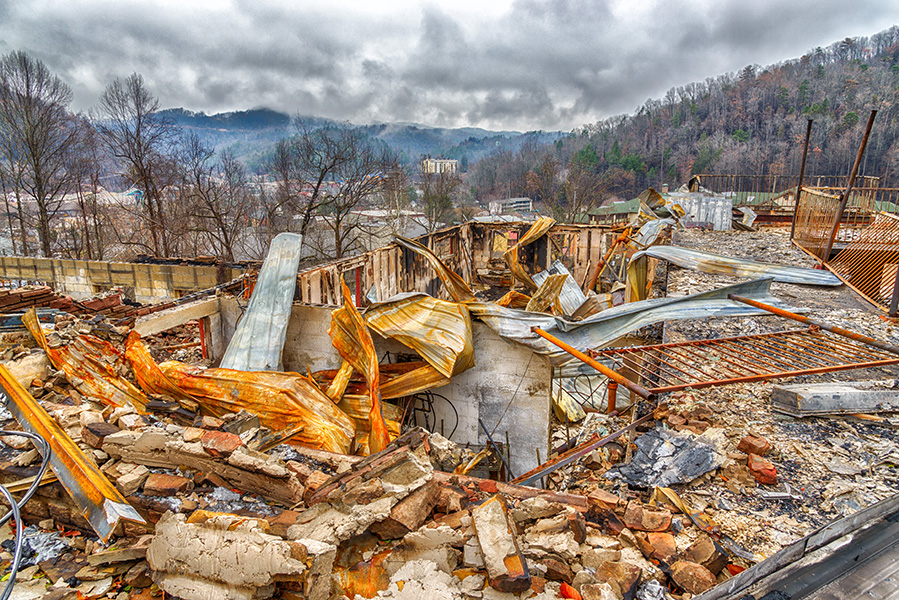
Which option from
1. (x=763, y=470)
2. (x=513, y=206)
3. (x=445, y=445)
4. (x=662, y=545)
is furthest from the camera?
(x=513, y=206)

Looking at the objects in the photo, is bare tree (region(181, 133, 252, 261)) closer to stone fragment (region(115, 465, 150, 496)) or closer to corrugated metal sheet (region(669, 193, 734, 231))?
corrugated metal sheet (region(669, 193, 734, 231))

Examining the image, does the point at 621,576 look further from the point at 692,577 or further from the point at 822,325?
the point at 822,325

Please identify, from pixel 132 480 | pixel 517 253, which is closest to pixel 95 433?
pixel 132 480

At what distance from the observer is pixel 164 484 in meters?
3.54

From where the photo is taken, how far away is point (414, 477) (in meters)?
3.19

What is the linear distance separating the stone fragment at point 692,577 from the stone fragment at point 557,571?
0.56 metres

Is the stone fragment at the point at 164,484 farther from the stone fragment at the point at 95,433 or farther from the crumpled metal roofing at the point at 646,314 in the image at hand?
the crumpled metal roofing at the point at 646,314

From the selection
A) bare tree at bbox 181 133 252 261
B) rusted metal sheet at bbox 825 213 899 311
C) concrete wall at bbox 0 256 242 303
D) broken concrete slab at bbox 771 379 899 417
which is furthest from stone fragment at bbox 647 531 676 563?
bare tree at bbox 181 133 252 261

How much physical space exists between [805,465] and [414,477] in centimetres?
278

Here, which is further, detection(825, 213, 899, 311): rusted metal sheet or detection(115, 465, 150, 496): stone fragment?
detection(825, 213, 899, 311): rusted metal sheet

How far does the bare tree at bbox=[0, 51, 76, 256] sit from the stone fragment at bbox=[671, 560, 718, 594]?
27153 mm

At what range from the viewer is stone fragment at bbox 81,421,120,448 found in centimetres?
389

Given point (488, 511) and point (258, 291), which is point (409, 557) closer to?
point (488, 511)

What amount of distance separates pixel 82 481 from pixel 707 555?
416 centimetres
